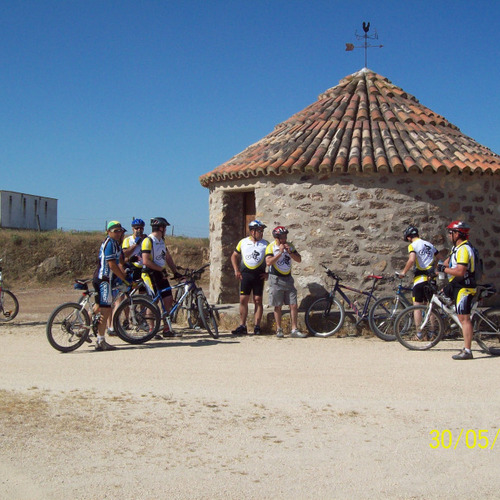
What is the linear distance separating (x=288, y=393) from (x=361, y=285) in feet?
13.3

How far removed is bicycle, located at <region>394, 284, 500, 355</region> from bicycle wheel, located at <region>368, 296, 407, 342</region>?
1.43 ft

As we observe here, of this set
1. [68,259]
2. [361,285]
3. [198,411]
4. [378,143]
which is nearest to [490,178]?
[378,143]

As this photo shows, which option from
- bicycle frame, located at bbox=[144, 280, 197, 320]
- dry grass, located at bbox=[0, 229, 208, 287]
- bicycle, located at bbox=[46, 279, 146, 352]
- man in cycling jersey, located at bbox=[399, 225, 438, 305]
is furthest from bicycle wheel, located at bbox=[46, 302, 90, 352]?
dry grass, located at bbox=[0, 229, 208, 287]

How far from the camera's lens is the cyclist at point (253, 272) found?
910 centimetres

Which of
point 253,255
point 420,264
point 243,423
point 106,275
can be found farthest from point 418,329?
point 106,275

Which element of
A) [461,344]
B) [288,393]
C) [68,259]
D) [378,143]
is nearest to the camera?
[288,393]

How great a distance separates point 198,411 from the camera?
16.7 ft

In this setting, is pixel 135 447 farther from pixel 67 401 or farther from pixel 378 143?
pixel 378 143

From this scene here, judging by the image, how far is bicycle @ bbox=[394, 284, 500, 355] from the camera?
752 centimetres

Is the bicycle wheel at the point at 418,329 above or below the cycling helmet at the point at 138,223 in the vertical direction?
below

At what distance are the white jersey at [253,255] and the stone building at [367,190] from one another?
73 centimetres

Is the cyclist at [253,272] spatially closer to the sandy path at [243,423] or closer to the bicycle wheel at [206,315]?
the bicycle wheel at [206,315]

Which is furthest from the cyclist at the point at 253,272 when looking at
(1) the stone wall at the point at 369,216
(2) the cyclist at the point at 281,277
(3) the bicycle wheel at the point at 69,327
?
(3) the bicycle wheel at the point at 69,327

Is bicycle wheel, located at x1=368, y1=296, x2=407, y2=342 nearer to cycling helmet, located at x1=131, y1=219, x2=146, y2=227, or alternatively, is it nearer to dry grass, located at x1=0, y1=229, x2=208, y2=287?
cycling helmet, located at x1=131, y1=219, x2=146, y2=227
